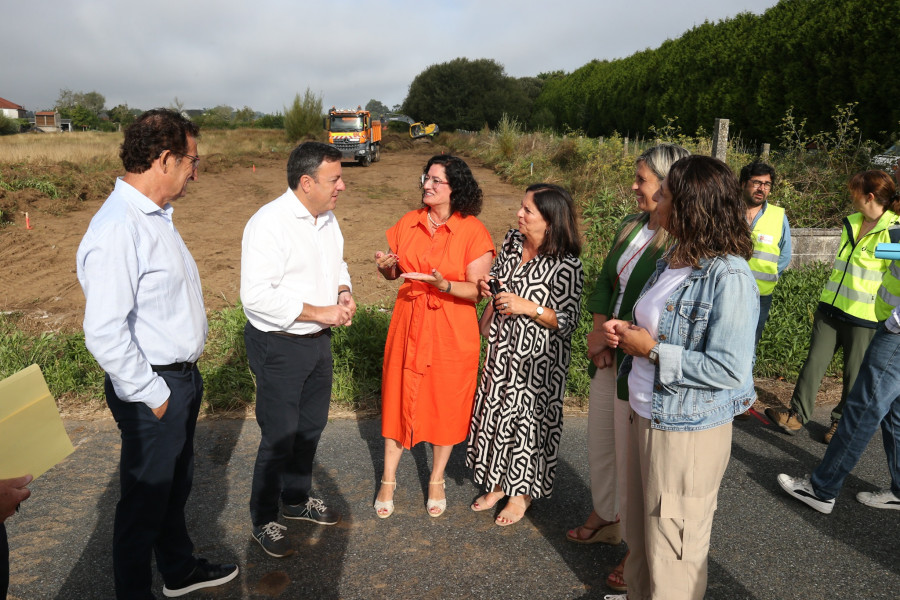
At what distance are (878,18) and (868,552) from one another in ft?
41.1

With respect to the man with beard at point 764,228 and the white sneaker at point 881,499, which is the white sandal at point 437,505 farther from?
the man with beard at point 764,228

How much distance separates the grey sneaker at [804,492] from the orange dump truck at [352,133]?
77.9ft

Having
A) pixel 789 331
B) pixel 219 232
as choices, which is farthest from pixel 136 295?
pixel 219 232

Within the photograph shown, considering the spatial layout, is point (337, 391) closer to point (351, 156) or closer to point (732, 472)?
point (732, 472)

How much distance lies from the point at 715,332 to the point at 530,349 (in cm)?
131

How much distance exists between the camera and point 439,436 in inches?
135

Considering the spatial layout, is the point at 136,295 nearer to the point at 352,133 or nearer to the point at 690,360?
the point at 690,360

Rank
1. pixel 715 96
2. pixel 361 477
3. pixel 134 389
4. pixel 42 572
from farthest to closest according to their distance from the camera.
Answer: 1. pixel 715 96
2. pixel 361 477
3. pixel 42 572
4. pixel 134 389

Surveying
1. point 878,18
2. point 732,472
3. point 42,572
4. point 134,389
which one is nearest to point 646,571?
point 732,472

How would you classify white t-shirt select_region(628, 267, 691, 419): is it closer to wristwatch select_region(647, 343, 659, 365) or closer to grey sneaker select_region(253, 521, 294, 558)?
wristwatch select_region(647, 343, 659, 365)

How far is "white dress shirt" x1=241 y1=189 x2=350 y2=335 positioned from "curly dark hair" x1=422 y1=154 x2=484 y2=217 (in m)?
0.71

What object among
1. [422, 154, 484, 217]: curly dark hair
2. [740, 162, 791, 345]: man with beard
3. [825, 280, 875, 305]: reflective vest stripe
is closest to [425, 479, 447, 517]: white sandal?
[422, 154, 484, 217]: curly dark hair

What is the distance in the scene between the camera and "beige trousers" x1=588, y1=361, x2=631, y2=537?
2.85 metres

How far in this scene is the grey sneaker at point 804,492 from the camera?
11.5 ft
